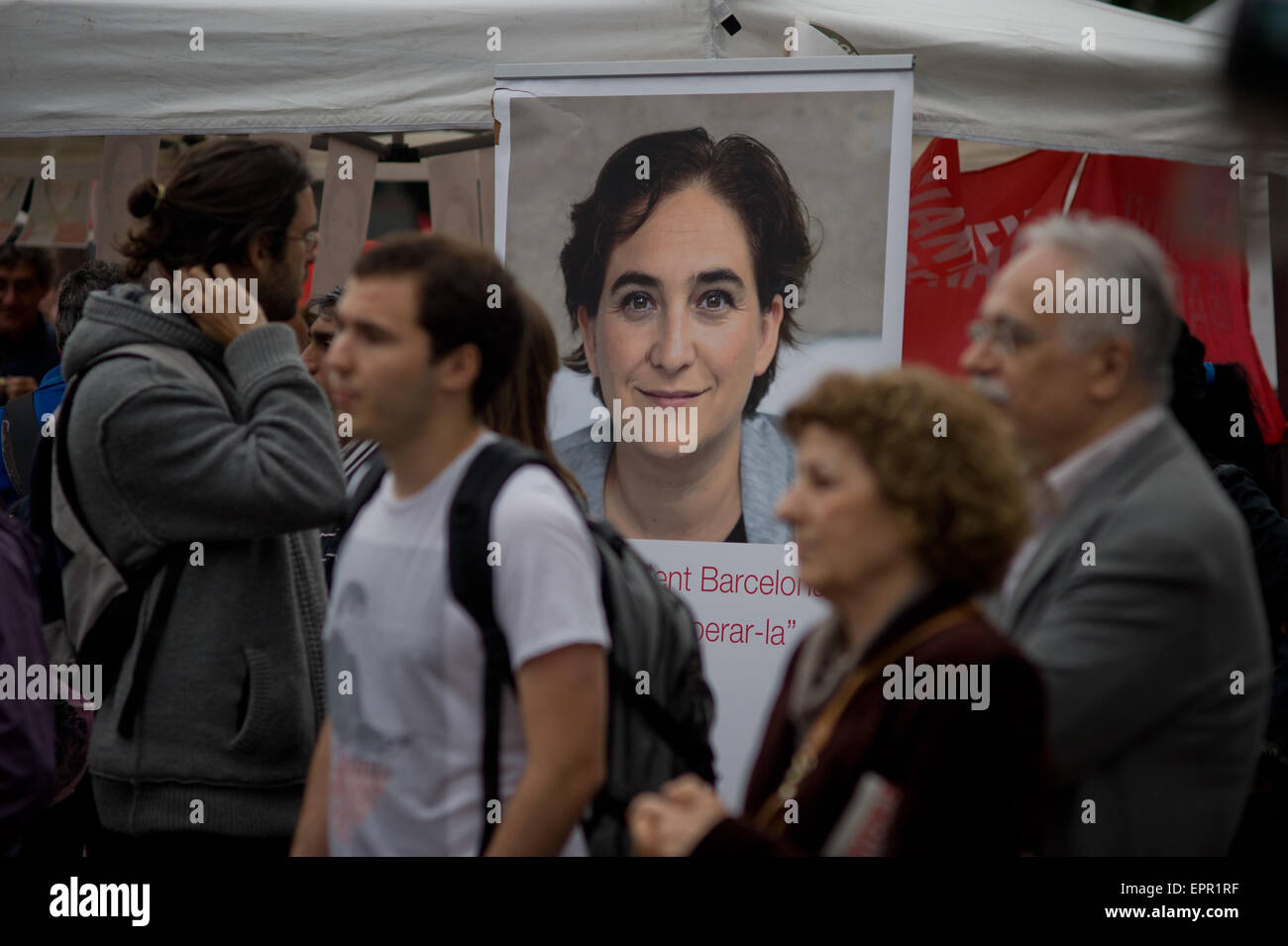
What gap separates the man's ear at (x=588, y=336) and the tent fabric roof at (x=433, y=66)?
0.73 metres

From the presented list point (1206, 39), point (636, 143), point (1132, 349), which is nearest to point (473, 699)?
point (1132, 349)

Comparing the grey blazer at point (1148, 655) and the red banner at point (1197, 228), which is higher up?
the red banner at point (1197, 228)

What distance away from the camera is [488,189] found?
14.2 ft

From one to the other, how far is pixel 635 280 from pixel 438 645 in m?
1.84

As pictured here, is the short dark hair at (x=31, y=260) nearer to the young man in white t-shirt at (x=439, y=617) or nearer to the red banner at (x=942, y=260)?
the red banner at (x=942, y=260)

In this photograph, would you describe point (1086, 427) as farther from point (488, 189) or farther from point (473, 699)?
point (488, 189)

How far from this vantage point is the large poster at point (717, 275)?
10.7 ft

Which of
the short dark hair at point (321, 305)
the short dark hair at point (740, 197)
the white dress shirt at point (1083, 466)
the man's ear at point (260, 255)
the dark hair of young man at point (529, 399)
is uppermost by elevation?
the short dark hair at point (740, 197)

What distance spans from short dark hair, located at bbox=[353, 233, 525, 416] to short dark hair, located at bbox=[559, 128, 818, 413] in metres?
1.56

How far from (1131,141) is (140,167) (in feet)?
9.80

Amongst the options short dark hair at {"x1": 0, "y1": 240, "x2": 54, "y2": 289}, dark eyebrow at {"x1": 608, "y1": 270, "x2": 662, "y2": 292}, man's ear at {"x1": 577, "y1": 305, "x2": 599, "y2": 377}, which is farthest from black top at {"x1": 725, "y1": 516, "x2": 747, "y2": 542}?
short dark hair at {"x1": 0, "y1": 240, "x2": 54, "y2": 289}

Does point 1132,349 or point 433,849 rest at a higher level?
point 1132,349

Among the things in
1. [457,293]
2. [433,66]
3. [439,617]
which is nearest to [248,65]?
[433,66]

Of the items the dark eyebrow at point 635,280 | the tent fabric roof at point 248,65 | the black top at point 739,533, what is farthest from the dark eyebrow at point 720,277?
the tent fabric roof at point 248,65
